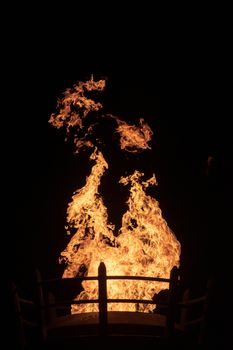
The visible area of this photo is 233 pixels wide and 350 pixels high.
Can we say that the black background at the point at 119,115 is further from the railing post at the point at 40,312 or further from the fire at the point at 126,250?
the railing post at the point at 40,312

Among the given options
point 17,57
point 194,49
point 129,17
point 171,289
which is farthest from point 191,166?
point 171,289

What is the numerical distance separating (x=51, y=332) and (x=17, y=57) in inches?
250

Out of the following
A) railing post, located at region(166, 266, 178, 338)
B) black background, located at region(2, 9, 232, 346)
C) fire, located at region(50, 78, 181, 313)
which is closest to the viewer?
railing post, located at region(166, 266, 178, 338)

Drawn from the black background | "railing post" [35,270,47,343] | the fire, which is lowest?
"railing post" [35,270,47,343]

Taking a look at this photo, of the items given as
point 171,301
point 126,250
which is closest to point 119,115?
point 126,250

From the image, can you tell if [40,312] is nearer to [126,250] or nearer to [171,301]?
[171,301]

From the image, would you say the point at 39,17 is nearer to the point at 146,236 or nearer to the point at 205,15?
the point at 205,15

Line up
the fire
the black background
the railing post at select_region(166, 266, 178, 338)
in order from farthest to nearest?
the black background, the fire, the railing post at select_region(166, 266, 178, 338)

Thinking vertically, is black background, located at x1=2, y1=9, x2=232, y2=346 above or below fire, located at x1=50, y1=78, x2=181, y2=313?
above

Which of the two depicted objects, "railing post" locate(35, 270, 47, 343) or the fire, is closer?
"railing post" locate(35, 270, 47, 343)

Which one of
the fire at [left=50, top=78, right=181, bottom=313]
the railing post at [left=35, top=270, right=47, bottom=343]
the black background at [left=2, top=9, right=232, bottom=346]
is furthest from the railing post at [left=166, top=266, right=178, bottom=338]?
the black background at [left=2, top=9, right=232, bottom=346]

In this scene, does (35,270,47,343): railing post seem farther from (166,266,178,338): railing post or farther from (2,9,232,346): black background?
(2,9,232,346): black background

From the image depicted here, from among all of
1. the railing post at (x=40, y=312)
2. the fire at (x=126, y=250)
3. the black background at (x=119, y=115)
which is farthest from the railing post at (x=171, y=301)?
the black background at (x=119, y=115)

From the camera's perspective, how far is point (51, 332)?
717cm
